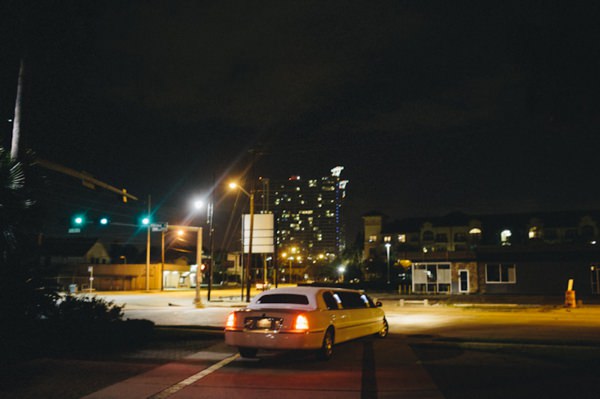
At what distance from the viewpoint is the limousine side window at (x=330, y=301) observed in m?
12.3

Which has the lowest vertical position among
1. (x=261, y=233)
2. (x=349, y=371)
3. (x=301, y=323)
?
(x=349, y=371)

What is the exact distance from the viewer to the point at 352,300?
45.2 ft

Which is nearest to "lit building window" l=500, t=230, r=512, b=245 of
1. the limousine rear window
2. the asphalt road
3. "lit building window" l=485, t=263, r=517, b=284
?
"lit building window" l=485, t=263, r=517, b=284

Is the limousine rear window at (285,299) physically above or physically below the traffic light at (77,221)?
below

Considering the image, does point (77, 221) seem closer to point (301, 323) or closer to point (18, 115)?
point (18, 115)

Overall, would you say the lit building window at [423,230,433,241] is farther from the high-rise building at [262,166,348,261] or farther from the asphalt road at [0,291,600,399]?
the asphalt road at [0,291,600,399]

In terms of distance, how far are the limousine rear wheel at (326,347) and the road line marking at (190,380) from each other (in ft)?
6.17

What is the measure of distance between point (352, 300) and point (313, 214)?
517 feet

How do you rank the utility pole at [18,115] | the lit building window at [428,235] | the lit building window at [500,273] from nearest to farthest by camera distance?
the utility pole at [18,115] → the lit building window at [500,273] → the lit building window at [428,235]

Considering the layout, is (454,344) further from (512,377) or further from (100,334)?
(100,334)

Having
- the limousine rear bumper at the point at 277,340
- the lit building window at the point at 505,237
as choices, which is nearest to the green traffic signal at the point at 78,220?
the limousine rear bumper at the point at 277,340

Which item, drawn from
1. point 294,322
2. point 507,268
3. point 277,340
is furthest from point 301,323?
point 507,268

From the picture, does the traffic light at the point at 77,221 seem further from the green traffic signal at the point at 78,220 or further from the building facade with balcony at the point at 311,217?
the building facade with balcony at the point at 311,217

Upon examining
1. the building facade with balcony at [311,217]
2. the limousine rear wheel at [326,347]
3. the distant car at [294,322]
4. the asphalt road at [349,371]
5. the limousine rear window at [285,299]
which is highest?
the building facade with balcony at [311,217]
